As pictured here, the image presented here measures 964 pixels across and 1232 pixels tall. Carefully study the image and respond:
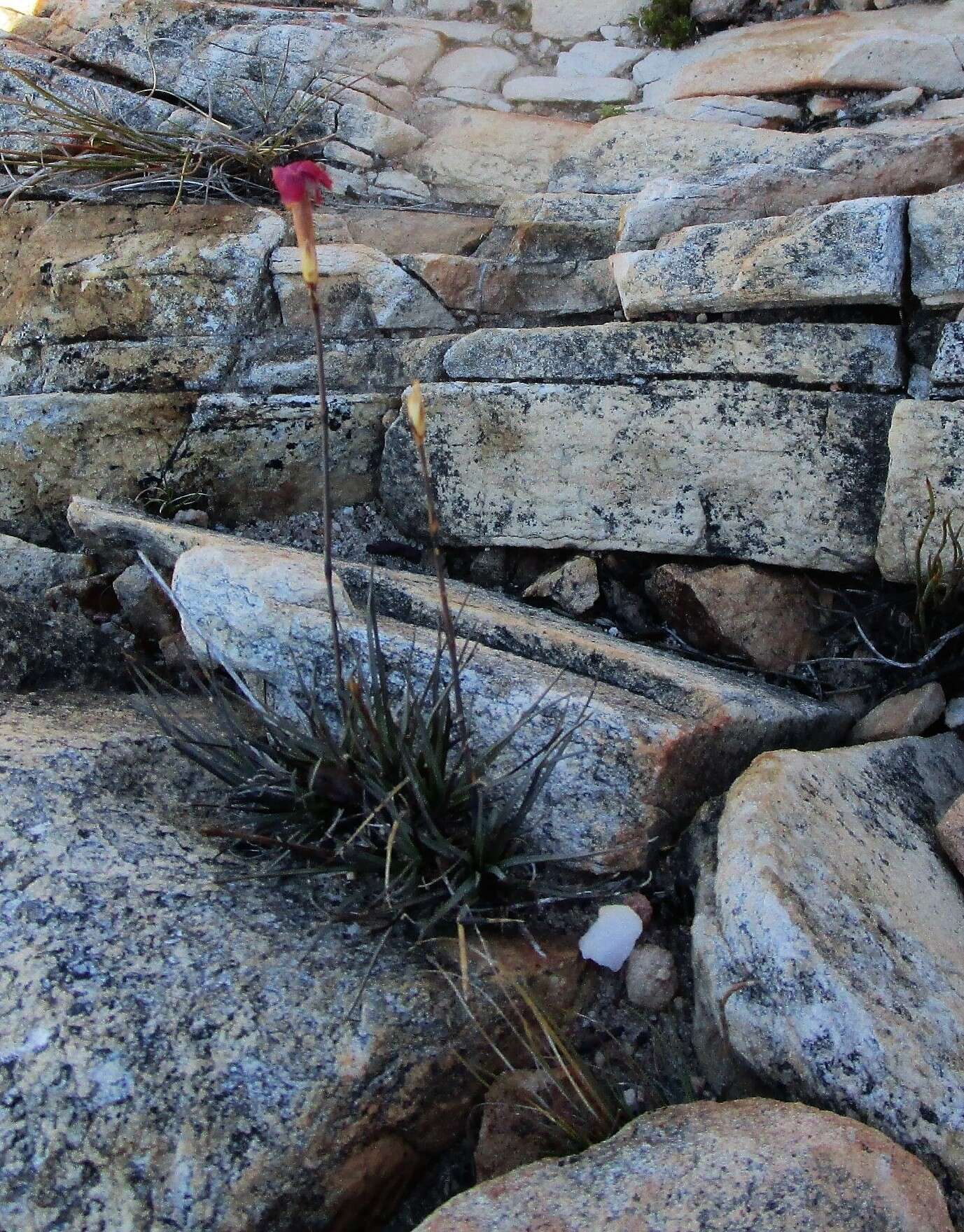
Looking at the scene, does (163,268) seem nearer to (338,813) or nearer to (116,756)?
(116,756)

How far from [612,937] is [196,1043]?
898 millimetres

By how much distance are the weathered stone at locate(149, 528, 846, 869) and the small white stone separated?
126 millimetres

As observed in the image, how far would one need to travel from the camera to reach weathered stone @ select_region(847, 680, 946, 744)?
2.98m

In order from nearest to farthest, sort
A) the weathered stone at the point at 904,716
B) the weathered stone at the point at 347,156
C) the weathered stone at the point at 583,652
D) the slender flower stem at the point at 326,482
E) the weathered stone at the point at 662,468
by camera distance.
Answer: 1. the slender flower stem at the point at 326,482
2. the weathered stone at the point at 583,652
3. the weathered stone at the point at 904,716
4. the weathered stone at the point at 662,468
5. the weathered stone at the point at 347,156

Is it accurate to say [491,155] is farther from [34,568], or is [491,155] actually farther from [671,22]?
[34,568]

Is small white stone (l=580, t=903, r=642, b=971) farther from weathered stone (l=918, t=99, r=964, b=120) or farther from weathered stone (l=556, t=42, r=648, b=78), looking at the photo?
weathered stone (l=556, t=42, r=648, b=78)

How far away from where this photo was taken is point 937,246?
3.12 metres

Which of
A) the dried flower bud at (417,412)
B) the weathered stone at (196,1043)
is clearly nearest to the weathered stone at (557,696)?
the weathered stone at (196,1043)

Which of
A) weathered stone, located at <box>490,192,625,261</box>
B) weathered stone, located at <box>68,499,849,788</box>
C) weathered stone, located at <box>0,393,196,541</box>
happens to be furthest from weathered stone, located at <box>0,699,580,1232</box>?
weathered stone, located at <box>490,192,625,261</box>

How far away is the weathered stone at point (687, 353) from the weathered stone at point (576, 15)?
7.02 feet

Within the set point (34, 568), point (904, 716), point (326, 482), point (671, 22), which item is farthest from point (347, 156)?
point (904, 716)

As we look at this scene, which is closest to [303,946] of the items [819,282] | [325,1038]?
[325,1038]

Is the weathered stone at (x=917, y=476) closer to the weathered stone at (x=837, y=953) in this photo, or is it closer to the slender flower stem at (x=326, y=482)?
the weathered stone at (x=837, y=953)

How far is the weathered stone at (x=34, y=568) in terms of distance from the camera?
3.41m
